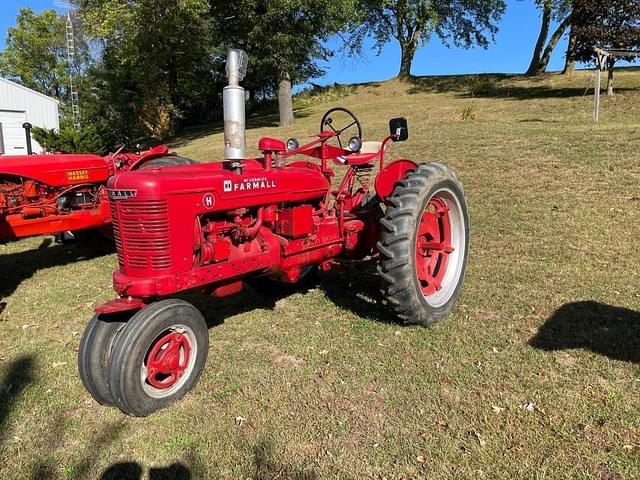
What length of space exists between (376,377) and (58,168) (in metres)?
4.29

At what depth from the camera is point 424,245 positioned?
450 centimetres

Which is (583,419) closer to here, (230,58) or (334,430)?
(334,430)

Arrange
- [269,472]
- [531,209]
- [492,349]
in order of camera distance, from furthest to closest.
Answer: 1. [531,209]
2. [492,349]
3. [269,472]

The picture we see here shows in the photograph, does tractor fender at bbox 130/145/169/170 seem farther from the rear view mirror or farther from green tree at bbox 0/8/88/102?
green tree at bbox 0/8/88/102

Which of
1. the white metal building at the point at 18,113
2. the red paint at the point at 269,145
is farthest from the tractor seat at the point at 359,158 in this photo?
the white metal building at the point at 18,113

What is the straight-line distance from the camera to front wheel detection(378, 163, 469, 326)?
3.95m

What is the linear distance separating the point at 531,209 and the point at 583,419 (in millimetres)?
4583

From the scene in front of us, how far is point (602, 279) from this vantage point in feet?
16.3

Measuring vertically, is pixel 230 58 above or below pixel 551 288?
above

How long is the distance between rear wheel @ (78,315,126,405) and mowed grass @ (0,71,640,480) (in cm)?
15

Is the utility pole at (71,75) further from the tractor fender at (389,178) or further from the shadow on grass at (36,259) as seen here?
the tractor fender at (389,178)

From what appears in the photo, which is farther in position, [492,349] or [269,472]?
[492,349]

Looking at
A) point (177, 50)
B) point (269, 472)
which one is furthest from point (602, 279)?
point (177, 50)

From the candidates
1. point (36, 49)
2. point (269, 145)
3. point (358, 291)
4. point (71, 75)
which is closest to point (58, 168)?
point (269, 145)
